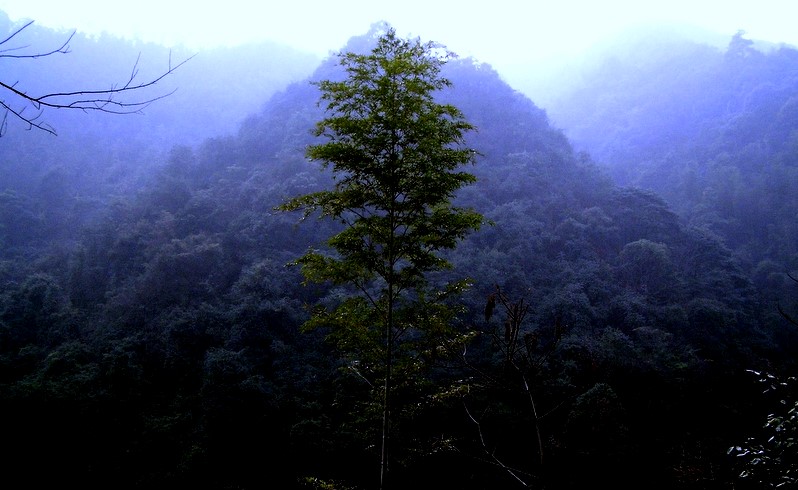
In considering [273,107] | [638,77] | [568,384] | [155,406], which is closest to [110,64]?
[273,107]

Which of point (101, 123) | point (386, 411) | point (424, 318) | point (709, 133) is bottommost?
point (386, 411)

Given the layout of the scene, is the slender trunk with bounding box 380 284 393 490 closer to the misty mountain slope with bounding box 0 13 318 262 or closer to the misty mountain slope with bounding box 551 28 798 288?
the misty mountain slope with bounding box 551 28 798 288

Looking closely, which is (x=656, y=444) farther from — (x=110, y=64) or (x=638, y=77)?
(x=110, y=64)

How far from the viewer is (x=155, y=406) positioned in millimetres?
11453

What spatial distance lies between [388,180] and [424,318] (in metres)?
1.60

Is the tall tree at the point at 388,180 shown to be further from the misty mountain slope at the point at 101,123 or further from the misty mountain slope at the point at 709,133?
the misty mountain slope at the point at 101,123

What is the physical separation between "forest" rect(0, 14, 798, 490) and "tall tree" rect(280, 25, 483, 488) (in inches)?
6.7

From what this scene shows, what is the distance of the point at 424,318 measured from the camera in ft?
16.5

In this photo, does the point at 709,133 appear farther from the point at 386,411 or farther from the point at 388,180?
the point at 386,411

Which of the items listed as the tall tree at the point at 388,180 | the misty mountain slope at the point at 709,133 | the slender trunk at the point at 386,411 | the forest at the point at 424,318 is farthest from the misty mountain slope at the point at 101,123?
the misty mountain slope at the point at 709,133

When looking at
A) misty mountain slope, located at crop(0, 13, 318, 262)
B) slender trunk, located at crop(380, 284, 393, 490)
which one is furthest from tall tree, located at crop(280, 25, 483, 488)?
misty mountain slope, located at crop(0, 13, 318, 262)

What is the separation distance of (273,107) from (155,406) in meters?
22.5

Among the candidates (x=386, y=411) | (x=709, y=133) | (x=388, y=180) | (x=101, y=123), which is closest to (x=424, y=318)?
(x=386, y=411)

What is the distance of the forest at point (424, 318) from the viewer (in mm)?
8891
